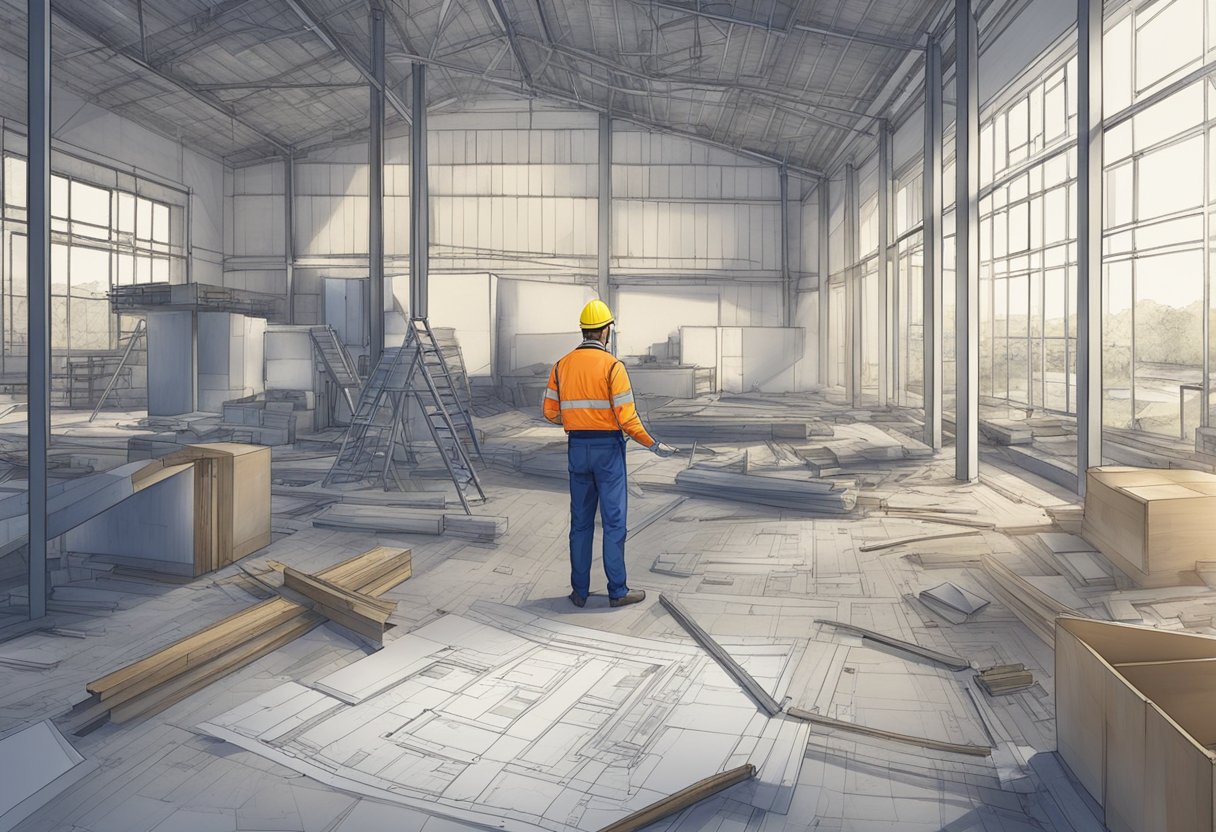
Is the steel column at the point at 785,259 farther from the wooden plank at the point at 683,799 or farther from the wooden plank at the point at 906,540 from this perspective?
the wooden plank at the point at 683,799

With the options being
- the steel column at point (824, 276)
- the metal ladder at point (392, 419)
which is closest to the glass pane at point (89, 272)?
the metal ladder at point (392, 419)

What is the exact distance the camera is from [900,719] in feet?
10.8

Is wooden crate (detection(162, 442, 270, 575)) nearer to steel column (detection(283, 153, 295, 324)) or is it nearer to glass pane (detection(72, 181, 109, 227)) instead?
glass pane (detection(72, 181, 109, 227))

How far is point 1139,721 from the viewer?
2213 millimetres

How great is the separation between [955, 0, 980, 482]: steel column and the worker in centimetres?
526

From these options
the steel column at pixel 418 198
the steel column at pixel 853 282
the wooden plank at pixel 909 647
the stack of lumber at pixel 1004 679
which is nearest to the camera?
the stack of lumber at pixel 1004 679

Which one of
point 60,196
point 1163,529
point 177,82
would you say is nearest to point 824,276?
point 177,82

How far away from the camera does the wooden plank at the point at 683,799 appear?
252 cm

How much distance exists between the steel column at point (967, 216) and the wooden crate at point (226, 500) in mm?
7017

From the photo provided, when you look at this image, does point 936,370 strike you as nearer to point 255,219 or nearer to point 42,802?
point 42,802

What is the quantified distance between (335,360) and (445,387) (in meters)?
2.79

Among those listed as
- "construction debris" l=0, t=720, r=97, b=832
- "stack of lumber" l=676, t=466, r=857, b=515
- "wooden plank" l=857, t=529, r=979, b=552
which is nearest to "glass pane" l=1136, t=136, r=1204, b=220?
"stack of lumber" l=676, t=466, r=857, b=515

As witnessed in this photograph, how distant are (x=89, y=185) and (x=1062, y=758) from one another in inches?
820

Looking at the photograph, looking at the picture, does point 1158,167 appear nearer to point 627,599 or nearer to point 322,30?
point 627,599
